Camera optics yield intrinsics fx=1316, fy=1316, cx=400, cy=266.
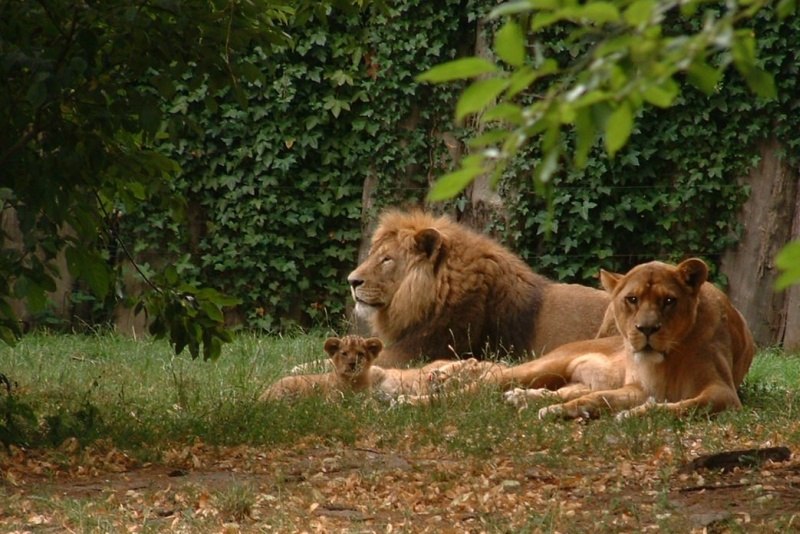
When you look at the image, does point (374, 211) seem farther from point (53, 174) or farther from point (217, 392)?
point (53, 174)

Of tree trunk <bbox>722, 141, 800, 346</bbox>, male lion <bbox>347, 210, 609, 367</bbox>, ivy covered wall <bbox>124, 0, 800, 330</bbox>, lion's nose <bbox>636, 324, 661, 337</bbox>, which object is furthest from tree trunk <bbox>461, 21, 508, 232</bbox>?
lion's nose <bbox>636, 324, 661, 337</bbox>

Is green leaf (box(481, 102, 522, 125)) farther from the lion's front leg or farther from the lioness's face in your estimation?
the lioness's face

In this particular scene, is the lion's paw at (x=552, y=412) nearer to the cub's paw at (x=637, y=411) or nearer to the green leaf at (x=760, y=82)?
the cub's paw at (x=637, y=411)

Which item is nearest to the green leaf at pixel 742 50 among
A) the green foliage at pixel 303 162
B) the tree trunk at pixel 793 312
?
the tree trunk at pixel 793 312

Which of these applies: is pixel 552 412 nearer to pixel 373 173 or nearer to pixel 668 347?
pixel 668 347

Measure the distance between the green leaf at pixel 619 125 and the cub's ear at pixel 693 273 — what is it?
18.7ft

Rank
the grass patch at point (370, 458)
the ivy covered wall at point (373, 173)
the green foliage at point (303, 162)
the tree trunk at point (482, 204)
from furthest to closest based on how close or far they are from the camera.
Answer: the green foliage at point (303, 162) → the tree trunk at point (482, 204) → the ivy covered wall at point (373, 173) → the grass patch at point (370, 458)

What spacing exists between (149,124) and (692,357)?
3528mm

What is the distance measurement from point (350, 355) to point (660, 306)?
2.07 m

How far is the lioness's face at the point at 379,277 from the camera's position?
411 inches

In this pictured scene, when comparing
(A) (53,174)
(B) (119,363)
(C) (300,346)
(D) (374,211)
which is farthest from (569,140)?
(A) (53,174)

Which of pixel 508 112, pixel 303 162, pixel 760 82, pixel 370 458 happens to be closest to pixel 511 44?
pixel 508 112

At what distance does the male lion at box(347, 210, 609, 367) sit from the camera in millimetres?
10219

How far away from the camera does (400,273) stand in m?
10.4
